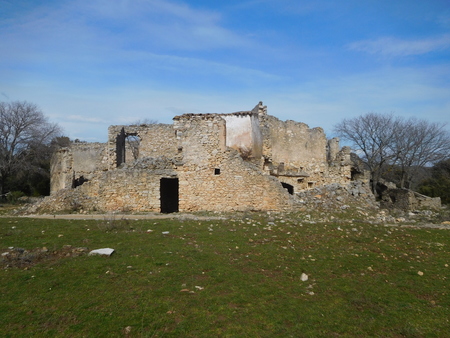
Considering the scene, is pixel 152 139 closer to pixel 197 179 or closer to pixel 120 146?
pixel 120 146

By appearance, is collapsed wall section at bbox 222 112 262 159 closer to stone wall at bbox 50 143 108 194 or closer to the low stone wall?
the low stone wall

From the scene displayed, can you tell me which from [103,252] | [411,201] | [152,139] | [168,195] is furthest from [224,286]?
[411,201]

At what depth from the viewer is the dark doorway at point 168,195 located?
65.8 ft

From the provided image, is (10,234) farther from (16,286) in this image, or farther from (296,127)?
(296,127)

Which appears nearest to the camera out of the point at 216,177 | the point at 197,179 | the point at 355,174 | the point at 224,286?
the point at 224,286

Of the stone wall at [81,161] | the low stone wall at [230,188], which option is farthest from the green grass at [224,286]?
the stone wall at [81,161]

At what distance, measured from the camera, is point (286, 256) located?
7.75 meters

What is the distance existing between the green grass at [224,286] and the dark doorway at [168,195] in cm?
1029

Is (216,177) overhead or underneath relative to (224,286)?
overhead

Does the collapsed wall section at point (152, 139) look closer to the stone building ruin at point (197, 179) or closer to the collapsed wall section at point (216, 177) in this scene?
the stone building ruin at point (197, 179)

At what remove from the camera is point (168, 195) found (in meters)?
20.6

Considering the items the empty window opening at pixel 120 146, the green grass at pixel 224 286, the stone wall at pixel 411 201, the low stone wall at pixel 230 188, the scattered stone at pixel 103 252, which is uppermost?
the empty window opening at pixel 120 146

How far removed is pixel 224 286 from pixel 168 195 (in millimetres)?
15140

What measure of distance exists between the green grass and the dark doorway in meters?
10.3
